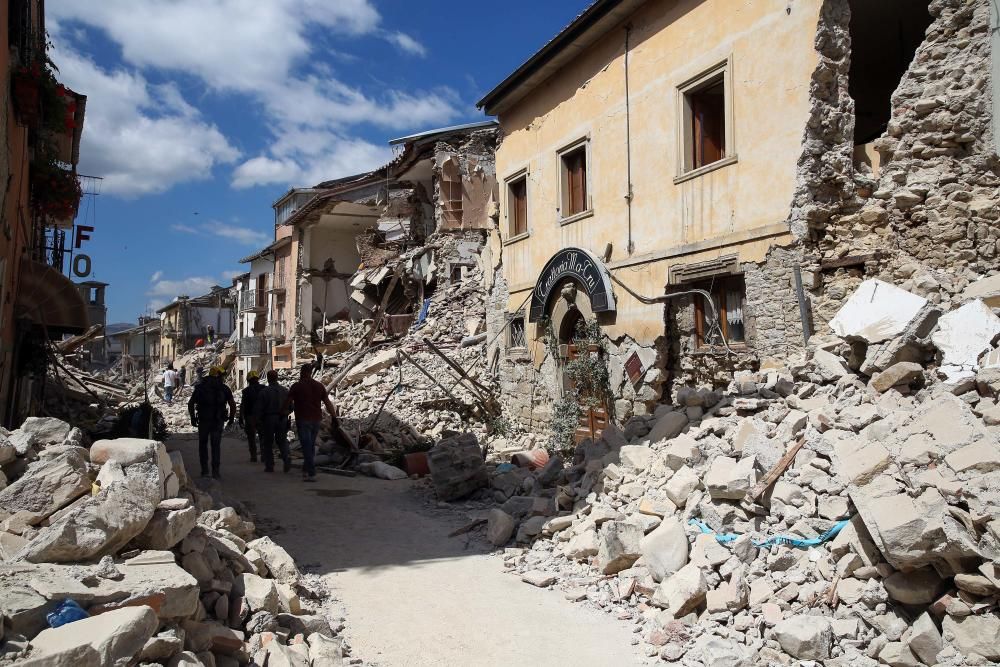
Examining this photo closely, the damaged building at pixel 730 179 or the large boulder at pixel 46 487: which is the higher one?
the damaged building at pixel 730 179

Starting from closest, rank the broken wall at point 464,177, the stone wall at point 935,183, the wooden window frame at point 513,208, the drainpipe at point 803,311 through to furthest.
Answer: the stone wall at point 935,183
the drainpipe at point 803,311
the wooden window frame at point 513,208
the broken wall at point 464,177

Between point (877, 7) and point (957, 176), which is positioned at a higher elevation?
point (877, 7)

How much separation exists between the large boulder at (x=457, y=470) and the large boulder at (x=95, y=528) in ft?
17.0

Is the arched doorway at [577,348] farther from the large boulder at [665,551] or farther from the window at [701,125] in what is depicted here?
the large boulder at [665,551]

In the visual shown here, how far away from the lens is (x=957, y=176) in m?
6.94

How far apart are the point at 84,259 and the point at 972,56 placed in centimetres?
1596

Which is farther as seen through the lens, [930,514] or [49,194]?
[49,194]

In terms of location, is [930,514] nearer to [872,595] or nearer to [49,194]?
[872,595]

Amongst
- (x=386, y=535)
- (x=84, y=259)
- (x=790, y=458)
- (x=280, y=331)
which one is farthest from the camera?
(x=280, y=331)

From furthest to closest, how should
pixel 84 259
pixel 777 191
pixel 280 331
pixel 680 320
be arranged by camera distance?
pixel 280 331 < pixel 84 259 < pixel 680 320 < pixel 777 191

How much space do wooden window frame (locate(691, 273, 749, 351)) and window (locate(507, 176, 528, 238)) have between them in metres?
5.47

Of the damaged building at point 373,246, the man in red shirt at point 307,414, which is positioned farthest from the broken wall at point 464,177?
the man in red shirt at point 307,414

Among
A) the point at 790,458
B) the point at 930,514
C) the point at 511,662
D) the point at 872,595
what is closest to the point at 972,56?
the point at 790,458

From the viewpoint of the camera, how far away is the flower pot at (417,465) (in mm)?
11445
